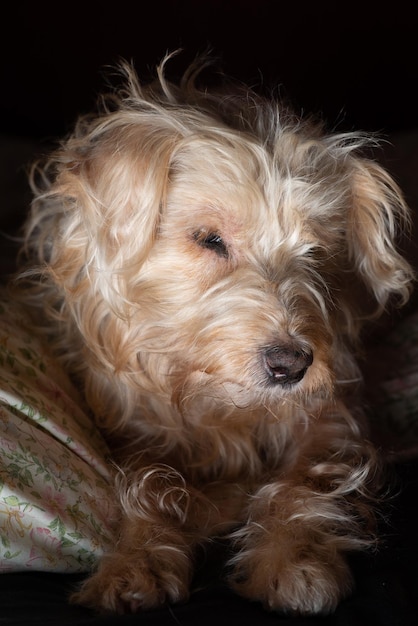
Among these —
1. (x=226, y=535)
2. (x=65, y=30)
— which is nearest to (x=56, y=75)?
(x=65, y=30)

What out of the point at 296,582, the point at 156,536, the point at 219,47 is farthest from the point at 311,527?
the point at 219,47

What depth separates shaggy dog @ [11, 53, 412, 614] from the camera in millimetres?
1485

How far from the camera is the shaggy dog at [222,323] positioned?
4.87 feet

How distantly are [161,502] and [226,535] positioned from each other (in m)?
0.16

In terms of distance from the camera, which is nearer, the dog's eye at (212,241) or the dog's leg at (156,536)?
the dog's leg at (156,536)

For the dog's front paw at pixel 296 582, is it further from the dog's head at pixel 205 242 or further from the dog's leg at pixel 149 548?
the dog's head at pixel 205 242

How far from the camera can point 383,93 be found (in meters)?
2.70

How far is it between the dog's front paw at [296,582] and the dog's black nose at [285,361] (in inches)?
13.3

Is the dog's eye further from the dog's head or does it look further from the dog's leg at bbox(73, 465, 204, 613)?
the dog's leg at bbox(73, 465, 204, 613)

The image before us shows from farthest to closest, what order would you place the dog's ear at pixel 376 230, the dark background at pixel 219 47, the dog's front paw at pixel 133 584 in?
the dark background at pixel 219 47
the dog's ear at pixel 376 230
the dog's front paw at pixel 133 584

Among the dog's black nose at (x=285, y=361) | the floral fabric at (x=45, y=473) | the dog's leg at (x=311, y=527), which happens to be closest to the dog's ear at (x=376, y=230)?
the dog's leg at (x=311, y=527)

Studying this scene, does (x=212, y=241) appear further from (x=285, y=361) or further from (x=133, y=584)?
(x=133, y=584)

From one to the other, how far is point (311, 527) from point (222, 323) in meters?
0.45

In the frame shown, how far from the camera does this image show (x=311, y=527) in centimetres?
160
